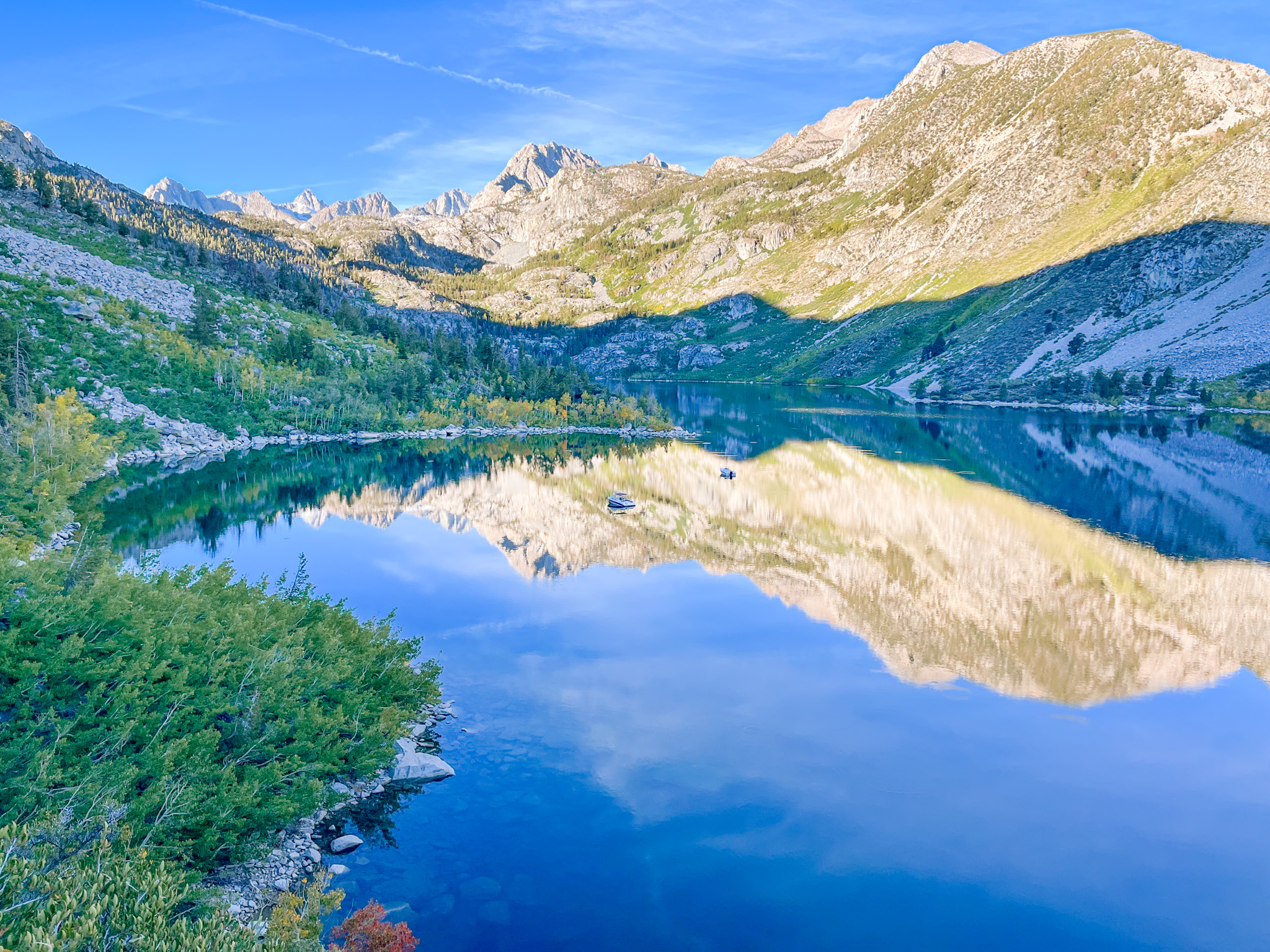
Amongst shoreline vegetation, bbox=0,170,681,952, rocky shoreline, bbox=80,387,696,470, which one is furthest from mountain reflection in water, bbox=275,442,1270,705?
rocky shoreline, bbox=80,387,696,470

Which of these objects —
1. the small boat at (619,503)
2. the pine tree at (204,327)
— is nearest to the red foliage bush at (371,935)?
the small boat at (619,503)

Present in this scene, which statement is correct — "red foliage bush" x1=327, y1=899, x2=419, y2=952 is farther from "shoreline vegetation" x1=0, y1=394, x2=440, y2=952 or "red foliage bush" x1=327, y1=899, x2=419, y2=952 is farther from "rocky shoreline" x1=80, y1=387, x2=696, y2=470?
"rocky shoreline" x1=80, y1=387, x2=696, y2=470

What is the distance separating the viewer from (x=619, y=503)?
2955 inches

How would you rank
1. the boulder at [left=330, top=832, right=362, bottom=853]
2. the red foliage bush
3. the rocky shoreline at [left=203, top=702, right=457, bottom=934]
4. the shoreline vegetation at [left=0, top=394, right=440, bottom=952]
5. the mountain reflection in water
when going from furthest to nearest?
the mountain reflection in water → the boulder at [left=330, top=832, right=362, bottom=853] → the rocky shoreline at [left=203, top=702, right=457, bottom=934] → the red foliage bush → the shoreline vegetation at [left=0, top=394, right=440, bottom=952]

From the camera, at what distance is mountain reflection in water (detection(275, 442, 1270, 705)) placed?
3816 cm

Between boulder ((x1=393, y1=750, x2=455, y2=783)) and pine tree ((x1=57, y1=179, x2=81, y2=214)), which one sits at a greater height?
pine tree ((x1=57, y1=179, x2=81, y2=214))

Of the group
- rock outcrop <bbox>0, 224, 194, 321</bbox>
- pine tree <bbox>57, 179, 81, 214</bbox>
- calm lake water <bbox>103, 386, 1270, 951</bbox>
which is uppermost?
pine tree <bbox>57, 179, 81, 214</bbox>

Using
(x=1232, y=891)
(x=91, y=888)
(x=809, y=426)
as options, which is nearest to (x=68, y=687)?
(x=91, y=888)

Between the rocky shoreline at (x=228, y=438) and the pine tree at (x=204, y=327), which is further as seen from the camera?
the pine tree at (x=204, y=327)

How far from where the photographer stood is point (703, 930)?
19469 mm

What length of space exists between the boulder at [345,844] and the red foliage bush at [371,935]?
451 cm

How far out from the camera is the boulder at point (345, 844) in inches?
853

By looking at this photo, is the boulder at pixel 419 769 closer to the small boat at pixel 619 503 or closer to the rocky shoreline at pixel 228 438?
the small boat at pixel 619 503

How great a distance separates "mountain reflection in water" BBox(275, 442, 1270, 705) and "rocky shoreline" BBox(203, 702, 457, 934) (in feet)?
75.6
